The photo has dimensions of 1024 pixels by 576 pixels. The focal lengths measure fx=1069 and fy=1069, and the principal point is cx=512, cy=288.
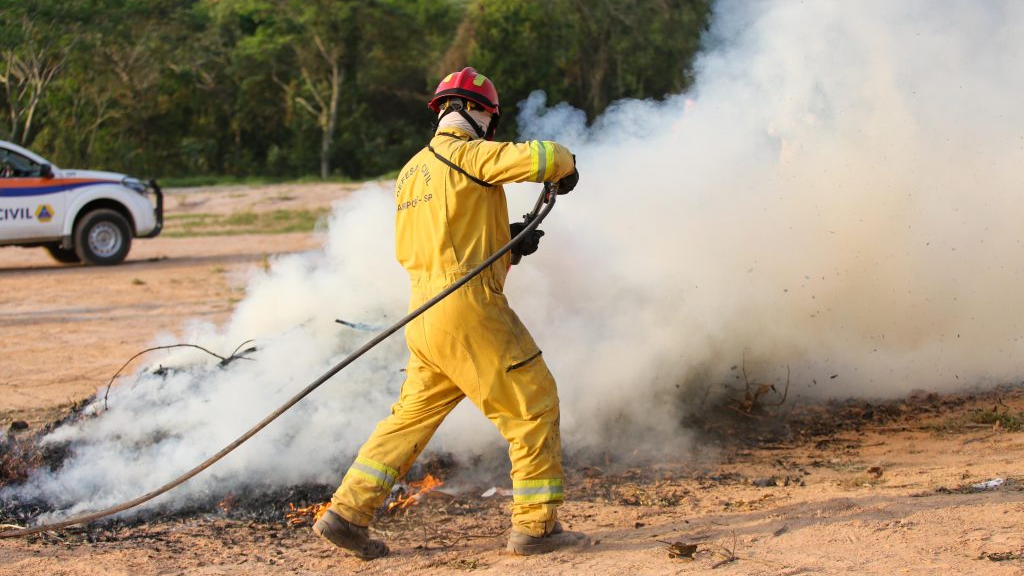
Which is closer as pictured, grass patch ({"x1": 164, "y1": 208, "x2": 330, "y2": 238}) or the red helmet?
the red helmet

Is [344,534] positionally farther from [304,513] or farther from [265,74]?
[265,74]

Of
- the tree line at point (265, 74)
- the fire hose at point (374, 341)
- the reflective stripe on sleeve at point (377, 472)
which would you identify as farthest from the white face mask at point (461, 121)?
the tree line at point (265, 74)

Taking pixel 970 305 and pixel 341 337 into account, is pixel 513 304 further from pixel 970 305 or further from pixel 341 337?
pixel 970 305

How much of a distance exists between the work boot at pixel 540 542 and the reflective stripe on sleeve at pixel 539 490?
0.16 m

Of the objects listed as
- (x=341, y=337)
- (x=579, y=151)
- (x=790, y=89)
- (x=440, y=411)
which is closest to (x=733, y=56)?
(x=790, y=89)

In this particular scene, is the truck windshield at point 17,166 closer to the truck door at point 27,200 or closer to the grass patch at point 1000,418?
the truck door at point 27,200

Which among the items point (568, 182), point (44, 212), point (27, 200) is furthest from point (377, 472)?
point (44, 212)

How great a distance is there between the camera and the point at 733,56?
691 centimetres

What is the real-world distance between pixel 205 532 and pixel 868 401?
3992 mm

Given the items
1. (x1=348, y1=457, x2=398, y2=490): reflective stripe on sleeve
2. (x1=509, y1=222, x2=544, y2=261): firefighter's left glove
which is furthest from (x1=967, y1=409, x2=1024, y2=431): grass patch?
(x1=348, y1=457, x2=398, y2=490): reflective stripe on sleeve

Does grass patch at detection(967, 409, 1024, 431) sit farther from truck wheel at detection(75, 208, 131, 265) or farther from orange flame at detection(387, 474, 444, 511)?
truck wheel at detection(75, 208, 131, 265)

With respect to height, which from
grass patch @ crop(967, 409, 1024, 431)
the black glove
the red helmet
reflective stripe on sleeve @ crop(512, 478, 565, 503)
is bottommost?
reflective stripe on sleeve @ crop(512, 478, 565, 503)

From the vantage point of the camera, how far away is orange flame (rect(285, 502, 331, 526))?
4.71m

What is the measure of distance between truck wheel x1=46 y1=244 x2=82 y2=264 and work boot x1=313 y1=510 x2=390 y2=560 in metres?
12.0
